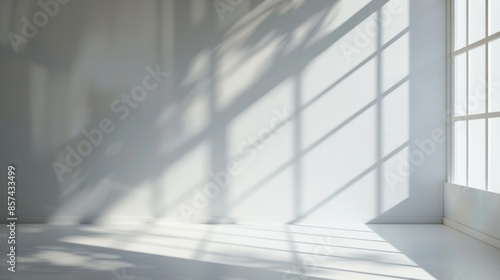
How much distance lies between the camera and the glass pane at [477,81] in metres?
6.60

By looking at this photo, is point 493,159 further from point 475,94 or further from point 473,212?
point 475,94

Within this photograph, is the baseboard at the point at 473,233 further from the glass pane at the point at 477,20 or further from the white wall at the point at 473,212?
the glass pane at the point at 477,20

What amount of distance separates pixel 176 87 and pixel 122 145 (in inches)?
36.1

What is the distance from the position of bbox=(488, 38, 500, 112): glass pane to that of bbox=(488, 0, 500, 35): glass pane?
14 cm

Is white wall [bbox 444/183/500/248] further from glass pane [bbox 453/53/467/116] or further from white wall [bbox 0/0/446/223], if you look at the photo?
glass pane [bbox 453/53/467/116]

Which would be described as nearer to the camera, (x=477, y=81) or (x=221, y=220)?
(x=477, y=81)

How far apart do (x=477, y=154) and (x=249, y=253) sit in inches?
104

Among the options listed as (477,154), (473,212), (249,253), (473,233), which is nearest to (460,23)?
(477,154)

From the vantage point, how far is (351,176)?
300 inches

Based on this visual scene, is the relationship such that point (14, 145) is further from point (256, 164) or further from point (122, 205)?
point (256, 164)

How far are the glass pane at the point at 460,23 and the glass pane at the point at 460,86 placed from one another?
0.53 ft

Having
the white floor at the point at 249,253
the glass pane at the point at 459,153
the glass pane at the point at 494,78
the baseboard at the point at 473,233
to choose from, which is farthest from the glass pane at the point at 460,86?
the white floor at the point at 249,253

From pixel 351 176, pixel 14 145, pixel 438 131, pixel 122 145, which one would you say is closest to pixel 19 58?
pixel 14 145

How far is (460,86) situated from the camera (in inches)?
288
